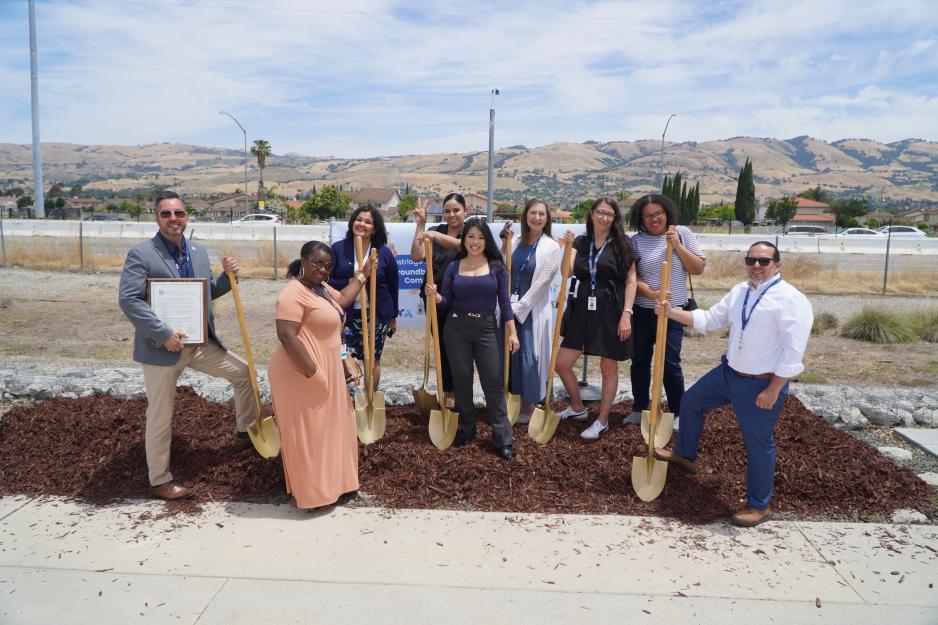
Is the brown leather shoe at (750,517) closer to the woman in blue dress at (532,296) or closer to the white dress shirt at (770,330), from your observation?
the white dress shirt at (770,330)

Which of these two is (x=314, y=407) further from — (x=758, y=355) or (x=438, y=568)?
(x=758, y=355)

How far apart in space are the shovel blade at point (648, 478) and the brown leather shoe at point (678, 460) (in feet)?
0.80

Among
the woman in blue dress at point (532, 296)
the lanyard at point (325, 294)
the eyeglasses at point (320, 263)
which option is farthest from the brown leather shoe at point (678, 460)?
the eyeglasses at point (320, 263)

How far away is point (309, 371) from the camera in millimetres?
4074

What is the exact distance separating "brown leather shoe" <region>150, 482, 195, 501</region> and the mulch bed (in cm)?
7

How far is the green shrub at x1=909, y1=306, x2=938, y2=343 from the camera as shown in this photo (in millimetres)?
10758

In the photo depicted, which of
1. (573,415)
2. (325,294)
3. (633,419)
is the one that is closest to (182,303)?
(325,294)

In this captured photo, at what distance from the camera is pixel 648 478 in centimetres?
453

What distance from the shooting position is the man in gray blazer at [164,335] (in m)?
4.17

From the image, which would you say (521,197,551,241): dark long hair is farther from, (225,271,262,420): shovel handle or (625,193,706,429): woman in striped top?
(225,271,262,420): shovel handle

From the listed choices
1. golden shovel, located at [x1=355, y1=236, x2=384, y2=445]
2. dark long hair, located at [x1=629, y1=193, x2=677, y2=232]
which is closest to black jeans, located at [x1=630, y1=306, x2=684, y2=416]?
dark long hair, located at [x1=629, y1=193, x2=677, y2=232]

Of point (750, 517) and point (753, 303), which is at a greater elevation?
point (753, 303)

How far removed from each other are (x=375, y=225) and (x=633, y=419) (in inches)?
109

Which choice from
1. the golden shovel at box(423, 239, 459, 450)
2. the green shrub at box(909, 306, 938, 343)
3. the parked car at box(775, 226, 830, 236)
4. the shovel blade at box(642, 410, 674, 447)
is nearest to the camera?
the shovel blade at box(642, 410, 674, 447)
